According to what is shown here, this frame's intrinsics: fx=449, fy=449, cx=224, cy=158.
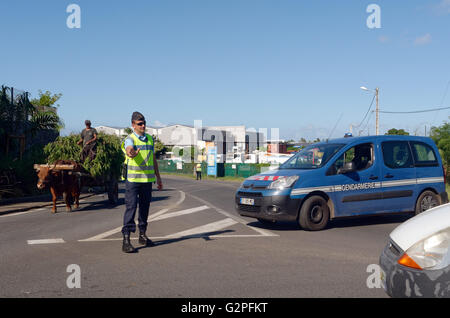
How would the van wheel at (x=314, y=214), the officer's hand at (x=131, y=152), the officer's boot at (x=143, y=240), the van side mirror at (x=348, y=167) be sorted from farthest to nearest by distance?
the van side mirror at (x=348, y=167), the van wheel at (x=314, y=214), the officer's boot at (x=143, y=240), the officer's hand at (x=131, y=152)

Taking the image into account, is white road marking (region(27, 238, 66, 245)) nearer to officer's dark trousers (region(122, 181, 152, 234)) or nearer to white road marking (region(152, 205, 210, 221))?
officer's dark trousers (region(122, 181, 152, 234))

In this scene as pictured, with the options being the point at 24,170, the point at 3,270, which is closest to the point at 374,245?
the point at 3,270

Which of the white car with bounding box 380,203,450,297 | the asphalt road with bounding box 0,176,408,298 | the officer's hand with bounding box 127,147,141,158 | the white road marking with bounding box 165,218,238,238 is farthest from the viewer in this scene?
the white road marking with bounding box 165,218,238,238

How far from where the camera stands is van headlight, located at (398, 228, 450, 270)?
3305 millimetres

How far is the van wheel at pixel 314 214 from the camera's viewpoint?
27.2ft

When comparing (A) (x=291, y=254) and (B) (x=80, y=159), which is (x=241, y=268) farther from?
(B) (x=80, y=159)

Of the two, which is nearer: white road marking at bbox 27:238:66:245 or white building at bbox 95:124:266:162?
white road marking at bbox 27:238:66:245

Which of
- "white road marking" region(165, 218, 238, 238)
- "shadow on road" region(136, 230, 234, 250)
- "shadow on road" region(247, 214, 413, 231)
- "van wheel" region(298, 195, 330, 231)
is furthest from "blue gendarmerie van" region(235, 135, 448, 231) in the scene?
"shadow on road" region(136, 230, 234, 250)

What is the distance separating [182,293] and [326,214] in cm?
471

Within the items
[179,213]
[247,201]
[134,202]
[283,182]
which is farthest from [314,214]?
[179,213]

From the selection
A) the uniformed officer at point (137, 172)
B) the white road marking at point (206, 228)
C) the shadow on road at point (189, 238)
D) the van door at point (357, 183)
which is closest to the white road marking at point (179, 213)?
the white road marking at point (206, 228)

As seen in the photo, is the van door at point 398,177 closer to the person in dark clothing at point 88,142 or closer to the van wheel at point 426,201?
the van wheel at point 426,201

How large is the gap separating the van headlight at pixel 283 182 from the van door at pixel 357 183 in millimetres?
751

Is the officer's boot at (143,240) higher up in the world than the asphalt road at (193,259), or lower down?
higher up
